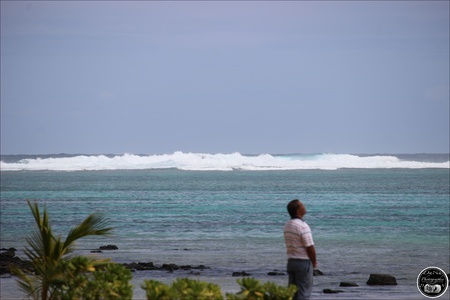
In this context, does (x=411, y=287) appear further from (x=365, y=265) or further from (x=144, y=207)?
(x=144, y=207)

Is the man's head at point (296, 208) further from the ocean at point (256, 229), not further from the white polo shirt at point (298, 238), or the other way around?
the ocean at point (256, 229)

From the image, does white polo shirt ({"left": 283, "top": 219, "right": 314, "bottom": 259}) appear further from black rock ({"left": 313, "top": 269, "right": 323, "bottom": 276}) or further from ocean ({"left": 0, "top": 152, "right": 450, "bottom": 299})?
black rock ({"left": 313, "top": 269, "right": 323, "bottom": 276})

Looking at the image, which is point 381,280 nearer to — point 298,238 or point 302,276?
point 302,276

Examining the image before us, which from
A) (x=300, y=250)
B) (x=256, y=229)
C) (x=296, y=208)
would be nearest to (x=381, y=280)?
(x=300, y=250)

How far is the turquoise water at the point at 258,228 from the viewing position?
25744 mm

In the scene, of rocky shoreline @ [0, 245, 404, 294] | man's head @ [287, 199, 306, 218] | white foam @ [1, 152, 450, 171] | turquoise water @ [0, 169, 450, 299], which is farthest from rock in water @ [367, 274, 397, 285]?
white foam @ [1, 152, 450, 171]

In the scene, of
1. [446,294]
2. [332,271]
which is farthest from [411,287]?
[332,271]

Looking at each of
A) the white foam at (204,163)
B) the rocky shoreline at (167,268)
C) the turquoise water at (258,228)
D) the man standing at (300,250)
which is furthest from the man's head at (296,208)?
the white foam at (204,163)

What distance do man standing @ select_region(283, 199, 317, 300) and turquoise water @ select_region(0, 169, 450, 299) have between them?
732 centimetres

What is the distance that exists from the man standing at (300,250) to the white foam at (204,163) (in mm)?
138616

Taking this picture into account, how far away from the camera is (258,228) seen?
40.8 metres

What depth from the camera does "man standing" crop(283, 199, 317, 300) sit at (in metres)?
11.5

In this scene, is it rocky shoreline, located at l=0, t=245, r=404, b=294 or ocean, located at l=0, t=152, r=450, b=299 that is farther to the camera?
ocean, located at l=0, t=152, r=450, b=299

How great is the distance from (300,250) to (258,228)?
96.1 feet
